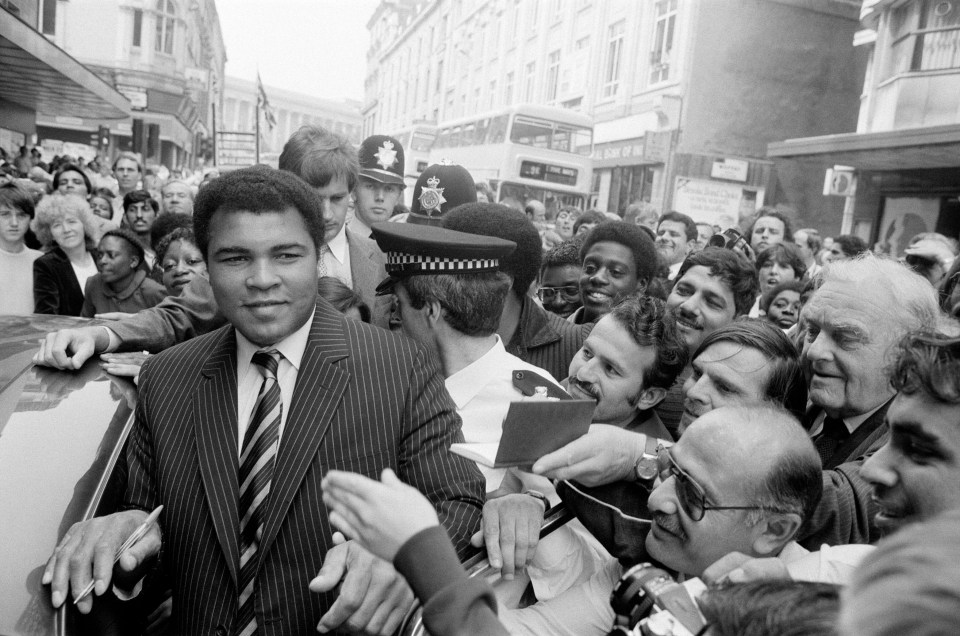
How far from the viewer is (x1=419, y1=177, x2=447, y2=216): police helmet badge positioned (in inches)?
188

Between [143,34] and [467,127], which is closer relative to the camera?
[467,127]

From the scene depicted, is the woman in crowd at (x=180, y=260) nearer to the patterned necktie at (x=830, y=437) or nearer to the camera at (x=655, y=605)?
the patterned necktie at (x=830, y=437)

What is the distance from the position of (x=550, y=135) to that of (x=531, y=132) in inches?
24.6

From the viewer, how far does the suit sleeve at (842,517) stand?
1.84 metres

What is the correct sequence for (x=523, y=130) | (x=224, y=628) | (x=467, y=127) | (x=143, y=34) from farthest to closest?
(x=143, y=34) → (x=467, y=127) → (x=523, y=130) → (x=224, y=628)

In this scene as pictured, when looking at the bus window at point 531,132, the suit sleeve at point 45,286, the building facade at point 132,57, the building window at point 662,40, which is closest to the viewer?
the suit sleeve at point 45,286

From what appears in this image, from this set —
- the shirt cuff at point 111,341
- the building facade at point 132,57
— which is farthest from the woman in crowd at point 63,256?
the building facade at point 132,57

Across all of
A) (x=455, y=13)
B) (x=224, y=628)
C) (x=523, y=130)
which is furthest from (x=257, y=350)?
(x=455, y=13)

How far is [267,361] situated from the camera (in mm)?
1974

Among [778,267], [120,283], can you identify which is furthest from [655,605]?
[778,267]

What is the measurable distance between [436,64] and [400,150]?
50073mm

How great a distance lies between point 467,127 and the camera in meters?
21.7

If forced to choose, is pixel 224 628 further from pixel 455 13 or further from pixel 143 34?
pixel 455 13

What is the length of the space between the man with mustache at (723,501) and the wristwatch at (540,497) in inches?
9.7
